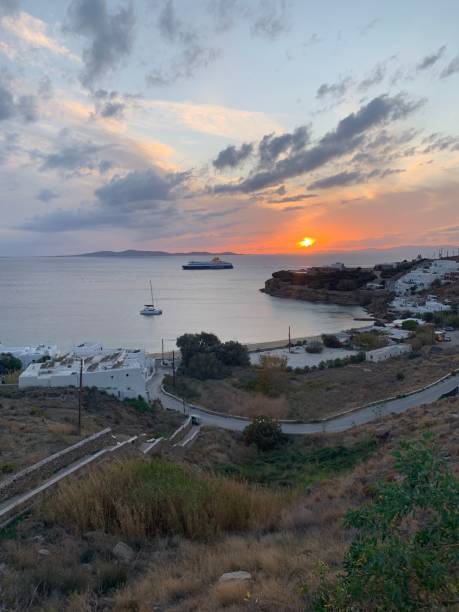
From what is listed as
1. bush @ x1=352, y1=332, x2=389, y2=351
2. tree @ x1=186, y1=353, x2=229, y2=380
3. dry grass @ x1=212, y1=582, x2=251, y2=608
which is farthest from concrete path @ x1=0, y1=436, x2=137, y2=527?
bush @ x1=352, y1=332, x2=389, y2=351

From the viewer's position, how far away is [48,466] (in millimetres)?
7590

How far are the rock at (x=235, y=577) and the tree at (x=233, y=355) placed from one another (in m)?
23.7

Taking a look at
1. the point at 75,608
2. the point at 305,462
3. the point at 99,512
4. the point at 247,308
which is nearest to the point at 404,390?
the point at 305,462

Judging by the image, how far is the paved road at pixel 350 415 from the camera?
14944 millimetres

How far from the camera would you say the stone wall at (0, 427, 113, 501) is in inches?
260

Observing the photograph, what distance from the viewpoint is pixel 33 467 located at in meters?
7.20

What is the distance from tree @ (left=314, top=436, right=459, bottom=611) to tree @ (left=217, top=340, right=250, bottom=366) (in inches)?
1003

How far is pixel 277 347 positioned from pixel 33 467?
98.3ft

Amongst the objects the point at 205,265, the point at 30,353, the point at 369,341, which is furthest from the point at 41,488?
the point at 205,265

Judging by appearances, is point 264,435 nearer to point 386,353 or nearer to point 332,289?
point 386,353

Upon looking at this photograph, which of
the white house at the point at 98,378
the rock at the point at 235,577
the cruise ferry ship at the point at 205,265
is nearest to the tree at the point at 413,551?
the rock at the point at 235,577

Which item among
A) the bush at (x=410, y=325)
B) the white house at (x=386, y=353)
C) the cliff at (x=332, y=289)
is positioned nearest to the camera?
the white house at (x=386, y=353)

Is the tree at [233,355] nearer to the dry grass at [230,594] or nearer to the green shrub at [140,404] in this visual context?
the green shrub at [140,404]

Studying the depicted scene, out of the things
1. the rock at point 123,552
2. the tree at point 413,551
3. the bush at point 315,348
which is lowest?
the bush at point 315,348
